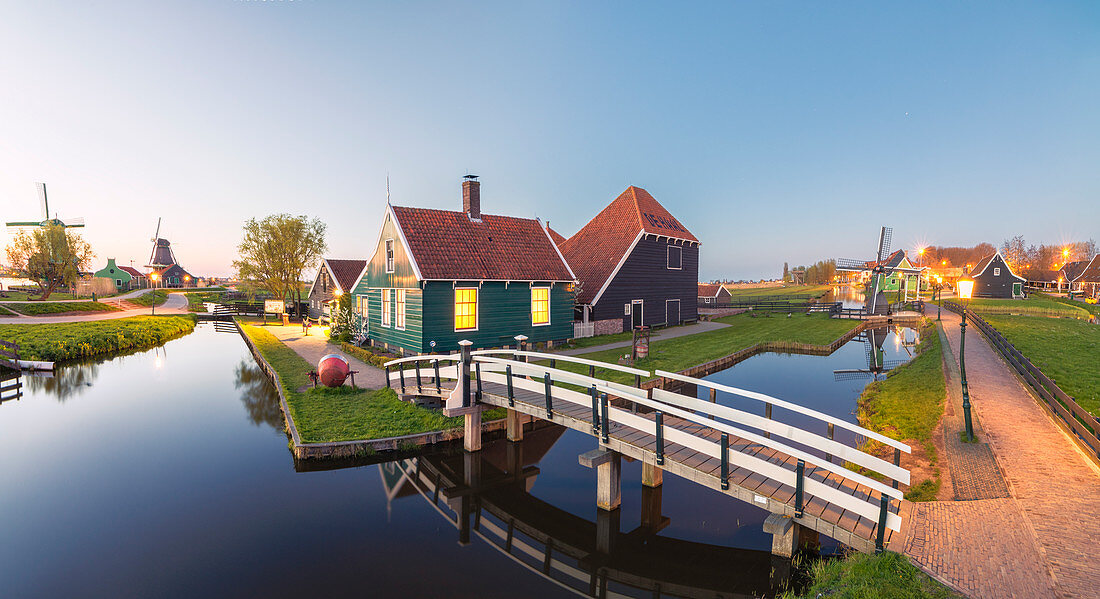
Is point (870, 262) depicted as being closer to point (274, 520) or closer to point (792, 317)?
point (792, 317)

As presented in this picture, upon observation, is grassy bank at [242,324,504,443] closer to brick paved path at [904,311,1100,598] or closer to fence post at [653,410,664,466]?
fence post at [653,410,664,466]

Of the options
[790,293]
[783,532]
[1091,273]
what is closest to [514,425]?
[783,532]

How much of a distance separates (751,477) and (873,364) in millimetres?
21602

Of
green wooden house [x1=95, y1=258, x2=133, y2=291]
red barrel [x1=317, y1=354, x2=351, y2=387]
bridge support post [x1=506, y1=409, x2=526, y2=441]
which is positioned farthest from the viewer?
green wooden house [x1=95, y1=258, x2=133, y2=291]

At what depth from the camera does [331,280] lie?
39219 millimetres

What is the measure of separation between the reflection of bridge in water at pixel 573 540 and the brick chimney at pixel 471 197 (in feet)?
46.0

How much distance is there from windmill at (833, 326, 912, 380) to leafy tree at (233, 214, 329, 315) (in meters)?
46.9

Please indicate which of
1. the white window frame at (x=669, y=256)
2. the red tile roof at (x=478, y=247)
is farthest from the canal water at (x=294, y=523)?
the white window frame at (x=669, y=256)

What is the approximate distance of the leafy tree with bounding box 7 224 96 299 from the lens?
45969 millimetres

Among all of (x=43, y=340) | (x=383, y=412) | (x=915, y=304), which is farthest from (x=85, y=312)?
(x=915, y=304)

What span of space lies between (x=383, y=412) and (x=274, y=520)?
4.52 m

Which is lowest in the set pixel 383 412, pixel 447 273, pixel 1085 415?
pixel 383 412

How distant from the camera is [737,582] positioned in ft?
23.2

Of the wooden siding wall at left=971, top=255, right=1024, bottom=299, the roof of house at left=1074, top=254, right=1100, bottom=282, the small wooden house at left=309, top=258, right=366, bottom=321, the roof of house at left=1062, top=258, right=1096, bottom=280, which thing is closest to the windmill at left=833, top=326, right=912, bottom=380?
the small wooden house at left=309, top=258, right=366, bottom=321
